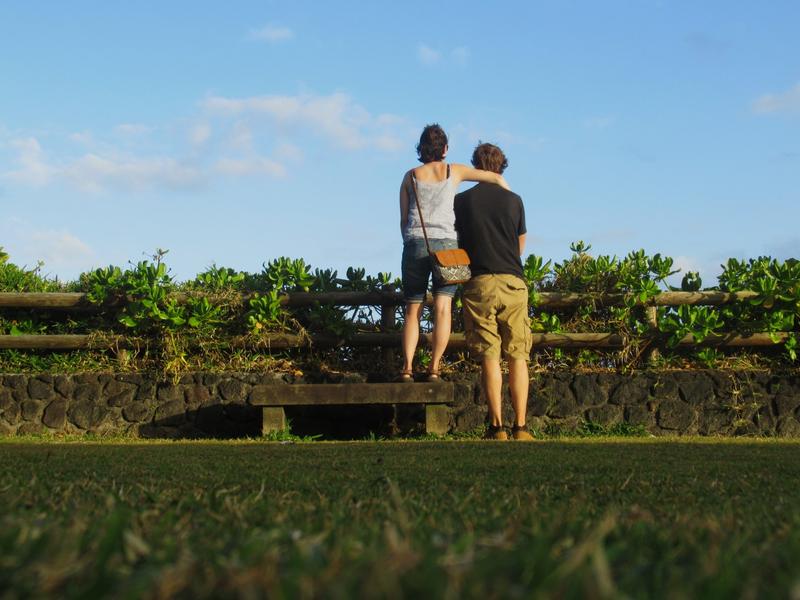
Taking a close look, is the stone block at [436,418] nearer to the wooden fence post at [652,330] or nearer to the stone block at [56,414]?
the wooden fence post at [652,330]

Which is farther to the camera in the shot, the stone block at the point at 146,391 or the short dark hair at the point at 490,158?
the stone block at the point at 146,391

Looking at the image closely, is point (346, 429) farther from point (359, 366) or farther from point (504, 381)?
point (504, 381)

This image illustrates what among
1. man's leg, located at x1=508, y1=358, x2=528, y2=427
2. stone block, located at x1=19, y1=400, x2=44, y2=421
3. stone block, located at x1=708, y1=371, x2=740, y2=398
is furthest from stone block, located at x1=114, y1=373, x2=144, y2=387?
stone block, located at x1=708, y1=371, x2=740, y2=398

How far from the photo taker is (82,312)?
941 centimetres

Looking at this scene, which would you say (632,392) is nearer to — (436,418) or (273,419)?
(436,418)

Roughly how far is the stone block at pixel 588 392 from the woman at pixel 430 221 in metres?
1.46

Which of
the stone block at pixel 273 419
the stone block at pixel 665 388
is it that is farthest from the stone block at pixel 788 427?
the stone block at pixel 273 419

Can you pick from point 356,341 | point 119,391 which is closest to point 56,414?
point 119,391

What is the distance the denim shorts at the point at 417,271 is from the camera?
25.7 feet

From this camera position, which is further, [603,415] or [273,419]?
[603,415]

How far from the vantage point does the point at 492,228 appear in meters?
7.63

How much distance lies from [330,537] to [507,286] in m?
5.99

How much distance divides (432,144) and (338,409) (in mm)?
2497

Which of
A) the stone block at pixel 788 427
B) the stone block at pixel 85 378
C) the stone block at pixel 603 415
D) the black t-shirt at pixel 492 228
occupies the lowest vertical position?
the stone block at pixel 788 427
